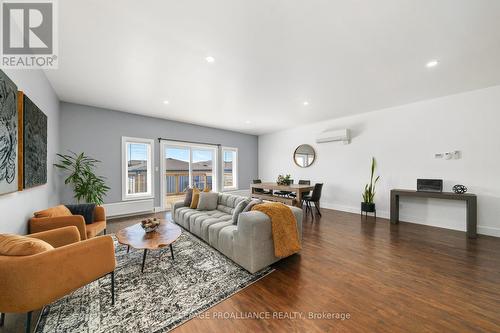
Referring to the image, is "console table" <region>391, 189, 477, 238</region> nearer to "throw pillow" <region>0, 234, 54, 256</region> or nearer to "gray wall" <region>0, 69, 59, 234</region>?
"throw pillow" <region>0, 234, 54, 256</region>

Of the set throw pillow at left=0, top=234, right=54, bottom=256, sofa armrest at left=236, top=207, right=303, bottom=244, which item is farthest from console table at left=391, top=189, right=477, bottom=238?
throw pillow at left=0, top=234, right=54, bottom=256

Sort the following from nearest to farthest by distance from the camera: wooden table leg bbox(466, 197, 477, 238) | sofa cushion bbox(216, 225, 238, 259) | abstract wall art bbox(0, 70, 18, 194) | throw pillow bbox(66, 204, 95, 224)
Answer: abstract wall art bbox(0, 70, 18, 194)
sofa cushion bbox(216, 225, 238, 259)
throw pillow bbox(66, 204, 95, 224)
wooden table leg bbox(466, 197, 477, 238)

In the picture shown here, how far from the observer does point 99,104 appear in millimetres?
4391

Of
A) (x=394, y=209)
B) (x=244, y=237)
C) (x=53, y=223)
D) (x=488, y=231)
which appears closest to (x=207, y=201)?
(x=244, y=237)

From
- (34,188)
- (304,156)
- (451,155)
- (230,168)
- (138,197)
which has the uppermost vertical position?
(304,156)

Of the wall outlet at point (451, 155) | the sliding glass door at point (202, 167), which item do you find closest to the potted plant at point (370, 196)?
the wall outlet at point (451, 155)

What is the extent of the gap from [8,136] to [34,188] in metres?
1.28

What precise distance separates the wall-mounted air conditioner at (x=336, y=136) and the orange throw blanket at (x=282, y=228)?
3.78m

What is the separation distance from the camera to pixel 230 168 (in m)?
7.51

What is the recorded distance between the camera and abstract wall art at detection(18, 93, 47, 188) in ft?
6.99

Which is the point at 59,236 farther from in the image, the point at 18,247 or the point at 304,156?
the point at 304,156

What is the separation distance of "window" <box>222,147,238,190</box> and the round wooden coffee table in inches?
176

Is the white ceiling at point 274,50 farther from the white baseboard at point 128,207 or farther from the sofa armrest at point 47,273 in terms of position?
the white baseboard at point 128,207

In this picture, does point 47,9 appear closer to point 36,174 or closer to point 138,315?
point 36,174
